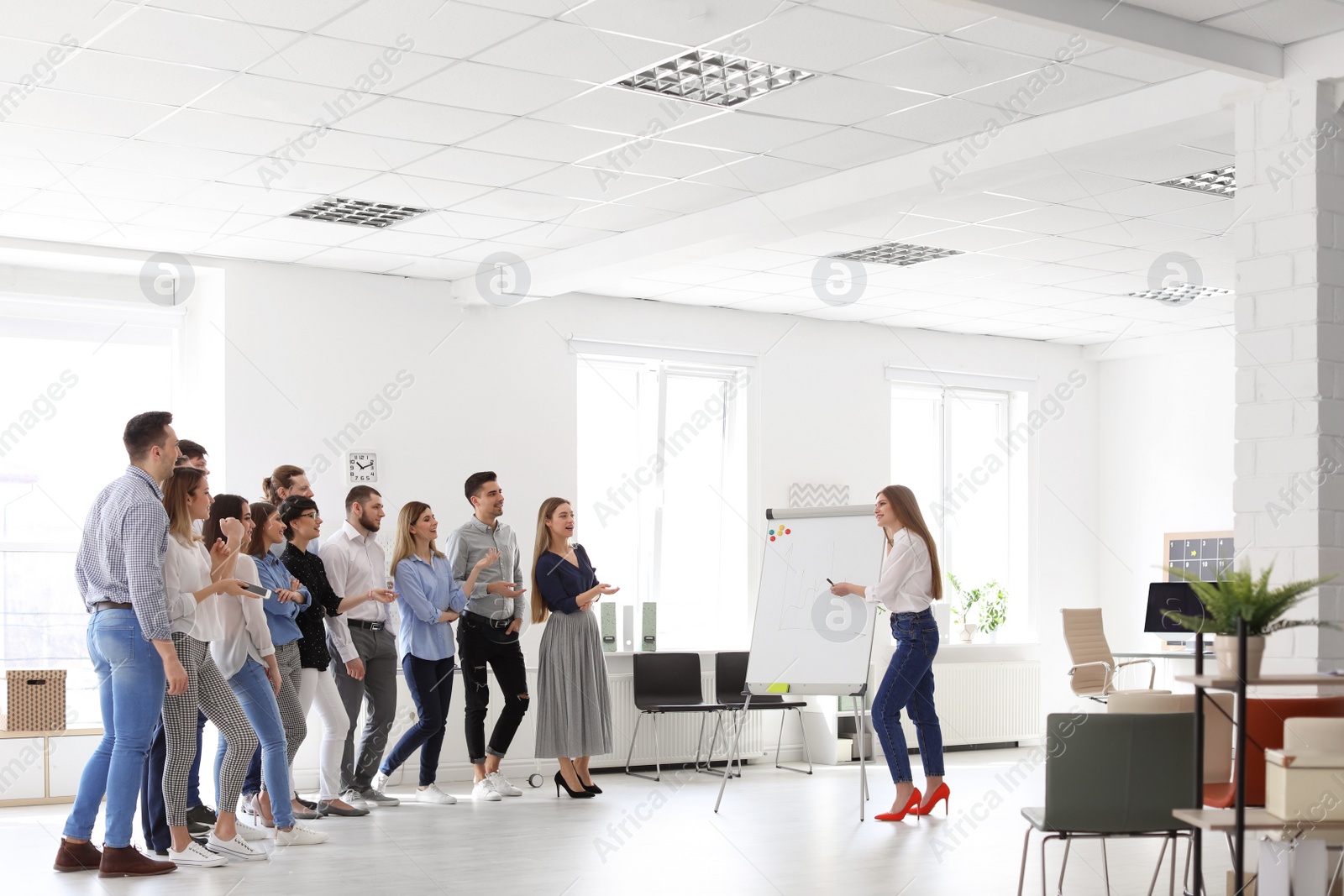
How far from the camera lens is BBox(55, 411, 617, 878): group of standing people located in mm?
4887

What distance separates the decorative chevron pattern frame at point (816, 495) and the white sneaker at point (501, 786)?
3.12 metres

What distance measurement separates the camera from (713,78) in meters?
5.10

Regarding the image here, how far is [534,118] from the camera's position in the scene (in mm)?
5520

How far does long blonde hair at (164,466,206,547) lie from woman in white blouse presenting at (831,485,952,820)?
3.04 meters

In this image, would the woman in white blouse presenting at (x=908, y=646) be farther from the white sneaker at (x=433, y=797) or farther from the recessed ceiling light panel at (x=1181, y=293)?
the recessed ceiling light panel at (x=1181, y=293)

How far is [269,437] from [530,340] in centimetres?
176

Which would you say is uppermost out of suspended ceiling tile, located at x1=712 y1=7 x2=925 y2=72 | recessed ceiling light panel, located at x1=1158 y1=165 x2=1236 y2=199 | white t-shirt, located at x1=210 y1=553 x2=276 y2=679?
suspended ceiling tile, located at x1=712 y1=7 x2=925 y2=72

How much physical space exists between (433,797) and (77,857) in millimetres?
2292

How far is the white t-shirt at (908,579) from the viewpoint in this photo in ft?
21.1

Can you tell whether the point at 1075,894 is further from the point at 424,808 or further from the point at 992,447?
the point at 992,447

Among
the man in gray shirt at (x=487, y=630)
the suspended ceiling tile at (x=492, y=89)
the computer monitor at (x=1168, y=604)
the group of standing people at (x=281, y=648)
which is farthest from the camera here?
the computer monitor at (x=1168, y=604)

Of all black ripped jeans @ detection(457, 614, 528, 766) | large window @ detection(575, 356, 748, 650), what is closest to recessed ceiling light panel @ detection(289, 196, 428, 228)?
black ripped jeans @ detection(457, 614, 528, 766)

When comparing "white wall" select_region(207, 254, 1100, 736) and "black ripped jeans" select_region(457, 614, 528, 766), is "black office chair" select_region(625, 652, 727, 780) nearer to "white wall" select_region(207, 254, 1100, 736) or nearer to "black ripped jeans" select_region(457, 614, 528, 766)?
"white wall" select_region(207, 254, 1100, 736)

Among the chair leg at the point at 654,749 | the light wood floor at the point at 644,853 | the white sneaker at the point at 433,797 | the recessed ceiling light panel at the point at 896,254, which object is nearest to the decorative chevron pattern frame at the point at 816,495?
the chair leg at the point at 654,749
